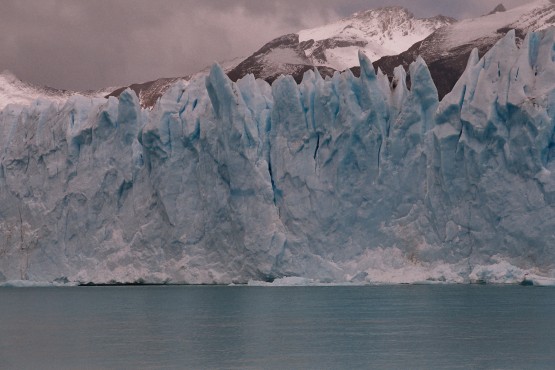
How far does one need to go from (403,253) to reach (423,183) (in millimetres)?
2475

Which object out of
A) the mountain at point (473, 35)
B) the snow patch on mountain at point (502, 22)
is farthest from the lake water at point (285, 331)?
the snow patch on mountain at point (502, 22)

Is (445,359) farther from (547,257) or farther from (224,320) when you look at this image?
(547,257)

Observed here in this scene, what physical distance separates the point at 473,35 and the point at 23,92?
134 ft

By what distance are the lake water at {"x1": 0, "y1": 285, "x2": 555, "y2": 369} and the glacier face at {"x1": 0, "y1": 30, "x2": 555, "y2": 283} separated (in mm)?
2103

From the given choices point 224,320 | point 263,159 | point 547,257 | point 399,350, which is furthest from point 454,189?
point 399,350

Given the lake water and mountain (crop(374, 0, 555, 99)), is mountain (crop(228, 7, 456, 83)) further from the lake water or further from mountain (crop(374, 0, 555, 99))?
the lake water

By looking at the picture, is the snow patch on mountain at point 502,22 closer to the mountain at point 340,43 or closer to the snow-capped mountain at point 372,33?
the mountain at point 340,43

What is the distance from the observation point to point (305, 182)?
3234 centimetres

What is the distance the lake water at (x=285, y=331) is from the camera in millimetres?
14680

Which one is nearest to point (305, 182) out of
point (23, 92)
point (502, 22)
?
point (502, 22)

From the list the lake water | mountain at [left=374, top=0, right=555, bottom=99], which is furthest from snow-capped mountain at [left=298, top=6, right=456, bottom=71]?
the lake water

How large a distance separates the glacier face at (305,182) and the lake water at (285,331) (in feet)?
6.90

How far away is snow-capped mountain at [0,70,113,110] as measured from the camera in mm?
81062

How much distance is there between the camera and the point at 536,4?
68188mm
